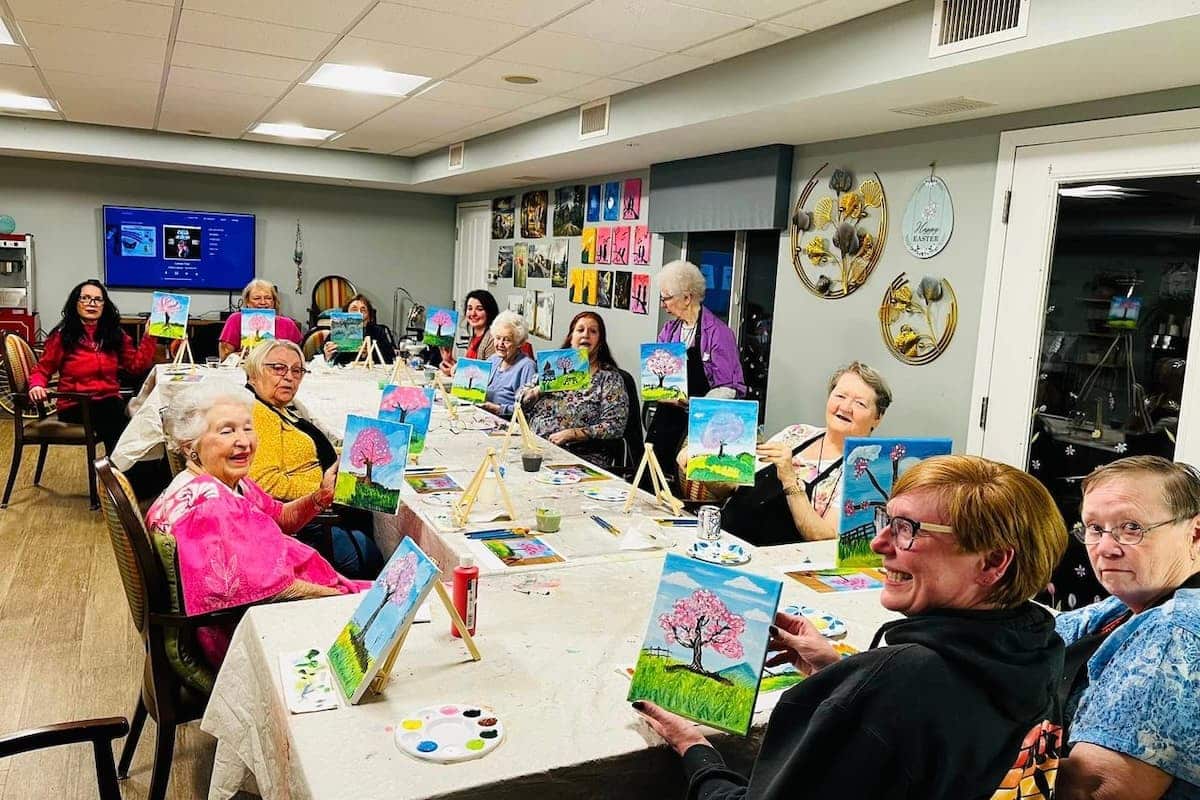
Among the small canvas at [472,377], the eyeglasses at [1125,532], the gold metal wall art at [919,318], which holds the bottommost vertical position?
the small canvas at [472,377]

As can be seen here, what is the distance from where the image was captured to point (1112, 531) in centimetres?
161

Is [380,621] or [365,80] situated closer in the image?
[380,621]

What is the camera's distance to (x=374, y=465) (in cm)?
256

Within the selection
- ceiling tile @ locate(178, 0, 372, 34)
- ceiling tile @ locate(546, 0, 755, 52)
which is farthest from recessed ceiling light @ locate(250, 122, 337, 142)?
ceiling tile @ locate(546, 0, 755, 52)

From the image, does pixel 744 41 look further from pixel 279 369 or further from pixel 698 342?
pixel 279 369

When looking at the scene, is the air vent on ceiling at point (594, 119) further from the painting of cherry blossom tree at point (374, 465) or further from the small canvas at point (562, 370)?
the painting of cherry blossom tree at point (374, 465)

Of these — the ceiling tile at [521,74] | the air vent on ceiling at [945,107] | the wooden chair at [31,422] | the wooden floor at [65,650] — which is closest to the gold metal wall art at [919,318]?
the air vent on ceiling at [945,107]

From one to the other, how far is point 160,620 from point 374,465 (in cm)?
68

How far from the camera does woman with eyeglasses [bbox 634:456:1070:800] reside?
1109mm

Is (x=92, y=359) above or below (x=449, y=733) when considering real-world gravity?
above

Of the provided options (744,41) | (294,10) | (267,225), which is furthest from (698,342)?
(267,225)

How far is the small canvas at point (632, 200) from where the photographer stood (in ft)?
21.8

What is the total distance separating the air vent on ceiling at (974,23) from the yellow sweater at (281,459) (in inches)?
107

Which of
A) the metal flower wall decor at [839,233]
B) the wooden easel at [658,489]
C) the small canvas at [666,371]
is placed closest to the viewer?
the wooden easel at [658,489]
